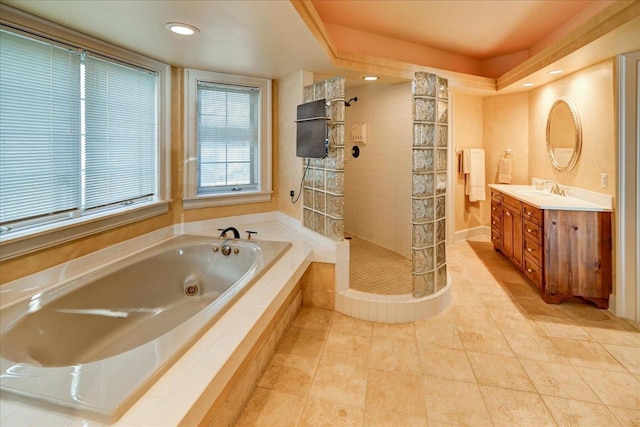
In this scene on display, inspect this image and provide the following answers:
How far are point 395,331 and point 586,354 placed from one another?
4.17 ft

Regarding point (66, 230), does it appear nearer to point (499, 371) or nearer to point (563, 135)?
point (499, 371)

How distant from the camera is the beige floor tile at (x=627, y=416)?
1673 millimetres

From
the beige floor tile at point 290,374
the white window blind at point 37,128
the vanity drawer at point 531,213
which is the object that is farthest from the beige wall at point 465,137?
the white window blind at point 37,128

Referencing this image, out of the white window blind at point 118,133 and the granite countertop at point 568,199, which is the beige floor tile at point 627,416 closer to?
the granite countertop at point 568,199

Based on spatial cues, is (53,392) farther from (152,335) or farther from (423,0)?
(423,0)

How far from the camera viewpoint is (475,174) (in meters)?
4.92

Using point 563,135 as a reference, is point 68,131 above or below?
below

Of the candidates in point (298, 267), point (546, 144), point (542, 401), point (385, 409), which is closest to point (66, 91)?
point (298, 267)

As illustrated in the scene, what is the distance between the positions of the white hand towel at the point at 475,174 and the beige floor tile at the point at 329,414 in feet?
13.2

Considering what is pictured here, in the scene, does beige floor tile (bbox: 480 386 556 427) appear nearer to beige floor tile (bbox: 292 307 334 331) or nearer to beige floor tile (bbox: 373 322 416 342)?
beige floor tile (bbox: 373 322 416 342)

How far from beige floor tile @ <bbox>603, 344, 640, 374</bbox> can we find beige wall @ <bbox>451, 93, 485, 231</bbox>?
287 cm

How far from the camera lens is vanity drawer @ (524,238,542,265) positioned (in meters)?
3.15

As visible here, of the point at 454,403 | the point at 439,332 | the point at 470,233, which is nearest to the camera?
the point at 454,403

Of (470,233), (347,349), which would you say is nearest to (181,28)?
(347,349)
